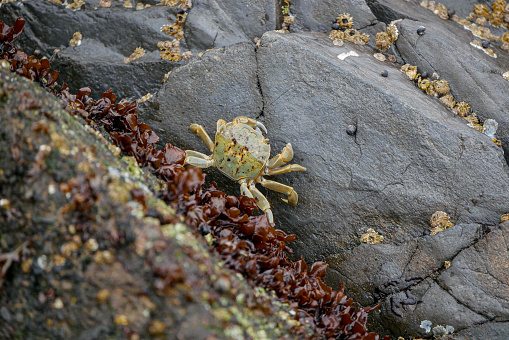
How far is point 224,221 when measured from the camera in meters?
3.13

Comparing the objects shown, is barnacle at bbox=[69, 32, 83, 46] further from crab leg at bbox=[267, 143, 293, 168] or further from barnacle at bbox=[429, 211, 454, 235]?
barnacle at bbox=[429, 211, 454, 235]

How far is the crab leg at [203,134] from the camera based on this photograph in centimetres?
409

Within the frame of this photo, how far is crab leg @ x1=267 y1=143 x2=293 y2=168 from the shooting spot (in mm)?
3938

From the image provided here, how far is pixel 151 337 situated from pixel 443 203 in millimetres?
2981

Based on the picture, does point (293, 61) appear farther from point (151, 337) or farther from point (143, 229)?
point (151, 337)

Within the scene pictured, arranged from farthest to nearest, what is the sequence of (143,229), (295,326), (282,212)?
(282,212), (295,326), (143,229)

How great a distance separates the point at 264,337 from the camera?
2309 mm

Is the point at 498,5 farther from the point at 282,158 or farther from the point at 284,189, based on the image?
the point at 284,189

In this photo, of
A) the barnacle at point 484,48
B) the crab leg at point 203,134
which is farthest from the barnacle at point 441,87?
the crab leg at point 203,134

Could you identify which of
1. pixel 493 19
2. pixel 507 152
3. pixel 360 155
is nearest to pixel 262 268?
pixel 360 155

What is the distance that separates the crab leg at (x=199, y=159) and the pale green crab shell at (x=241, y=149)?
0.09 m

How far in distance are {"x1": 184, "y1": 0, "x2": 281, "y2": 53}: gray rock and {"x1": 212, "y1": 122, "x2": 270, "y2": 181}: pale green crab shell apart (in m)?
0.97

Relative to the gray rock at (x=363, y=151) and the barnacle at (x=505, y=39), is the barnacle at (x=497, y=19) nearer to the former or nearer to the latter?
the barnacle at (x=505, y=39)

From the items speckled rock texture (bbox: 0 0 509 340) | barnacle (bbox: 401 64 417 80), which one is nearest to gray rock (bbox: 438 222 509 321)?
speckled rock texture (bbox: 0 0 509 340)
